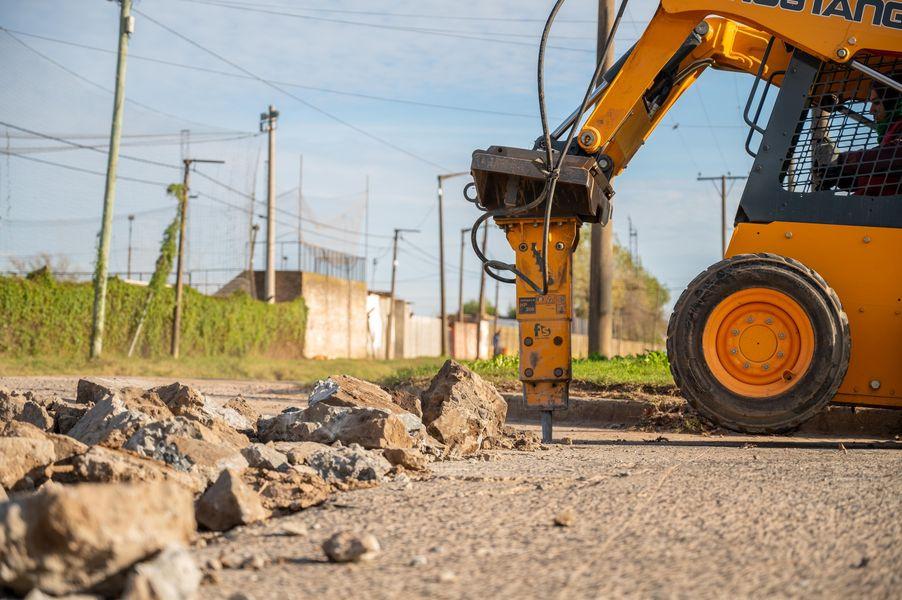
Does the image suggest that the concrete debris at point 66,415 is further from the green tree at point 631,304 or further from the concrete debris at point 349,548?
the green tree at point 631,304

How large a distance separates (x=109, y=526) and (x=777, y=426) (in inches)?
193

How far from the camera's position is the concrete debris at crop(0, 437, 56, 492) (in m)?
4.28

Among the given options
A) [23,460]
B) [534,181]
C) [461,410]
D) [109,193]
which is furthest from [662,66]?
[109,193]

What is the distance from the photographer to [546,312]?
7.32 metres

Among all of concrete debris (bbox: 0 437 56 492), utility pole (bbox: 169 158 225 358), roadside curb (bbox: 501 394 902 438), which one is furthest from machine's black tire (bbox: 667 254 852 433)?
utility pole (bbox: 169 158 225 358)

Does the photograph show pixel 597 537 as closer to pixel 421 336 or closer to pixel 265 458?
pixel 265 458

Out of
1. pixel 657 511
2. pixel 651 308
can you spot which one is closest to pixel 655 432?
pixel 657 511

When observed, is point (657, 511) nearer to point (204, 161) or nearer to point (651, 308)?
point (204, 161)

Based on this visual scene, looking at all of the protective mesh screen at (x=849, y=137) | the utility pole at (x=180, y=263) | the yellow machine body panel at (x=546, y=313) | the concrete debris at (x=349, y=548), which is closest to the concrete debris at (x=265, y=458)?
the concrete debris at (x=349, y=548)

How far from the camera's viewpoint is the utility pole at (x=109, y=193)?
77.3 feet

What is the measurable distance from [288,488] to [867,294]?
427 centimetres

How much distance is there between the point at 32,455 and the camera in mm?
4410

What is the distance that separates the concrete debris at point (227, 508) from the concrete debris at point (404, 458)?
4.59 ft

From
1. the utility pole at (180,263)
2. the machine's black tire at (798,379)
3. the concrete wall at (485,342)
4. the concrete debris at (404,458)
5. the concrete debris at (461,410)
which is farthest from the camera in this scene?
the concrete wall at (485,342)
